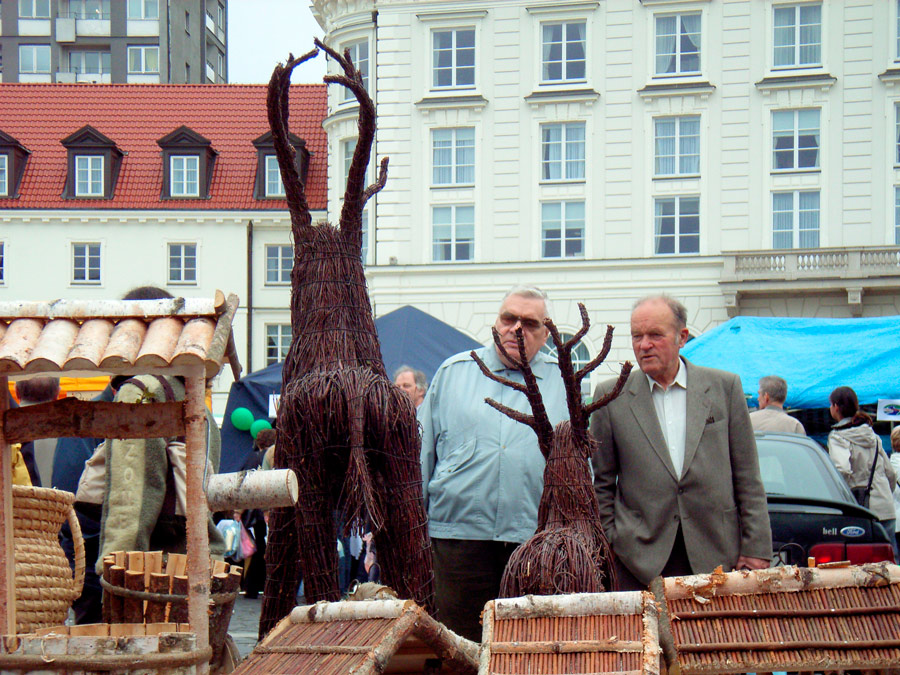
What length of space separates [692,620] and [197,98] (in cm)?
3296

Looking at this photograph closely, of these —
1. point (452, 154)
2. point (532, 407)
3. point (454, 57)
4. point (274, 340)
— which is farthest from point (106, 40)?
point (532, 407)

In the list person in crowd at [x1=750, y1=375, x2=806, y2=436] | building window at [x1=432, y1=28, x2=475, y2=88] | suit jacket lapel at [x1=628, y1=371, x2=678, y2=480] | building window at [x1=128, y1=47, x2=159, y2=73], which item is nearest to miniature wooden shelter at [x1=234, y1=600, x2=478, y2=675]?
suit jacket lapel at [x1=628, y1=371, x2=678, y2=480]

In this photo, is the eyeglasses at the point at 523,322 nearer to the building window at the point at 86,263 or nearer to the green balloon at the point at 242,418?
the green balloon at the point at 242,418

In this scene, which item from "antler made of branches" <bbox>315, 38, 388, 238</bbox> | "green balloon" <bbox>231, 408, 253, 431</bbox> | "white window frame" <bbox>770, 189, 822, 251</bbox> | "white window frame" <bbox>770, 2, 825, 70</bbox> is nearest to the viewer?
"antler made of branches" <bbox>315, 38, 388, 238</bbox>

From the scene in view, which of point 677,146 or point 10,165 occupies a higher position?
point 10,165

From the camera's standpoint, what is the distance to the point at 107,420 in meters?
2.88

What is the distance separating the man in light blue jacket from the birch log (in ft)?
4.47

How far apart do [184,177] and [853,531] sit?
27.7 metres

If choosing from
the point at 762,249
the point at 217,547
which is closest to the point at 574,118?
the point at 762,249

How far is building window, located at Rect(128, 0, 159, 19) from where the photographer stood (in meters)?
49.0

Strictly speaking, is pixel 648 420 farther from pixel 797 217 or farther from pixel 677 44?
pixel 677 44

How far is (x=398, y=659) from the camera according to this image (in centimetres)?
302

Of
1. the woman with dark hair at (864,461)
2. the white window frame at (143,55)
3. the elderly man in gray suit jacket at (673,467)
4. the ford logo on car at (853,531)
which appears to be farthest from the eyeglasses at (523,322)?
the white window frame at (143,55)

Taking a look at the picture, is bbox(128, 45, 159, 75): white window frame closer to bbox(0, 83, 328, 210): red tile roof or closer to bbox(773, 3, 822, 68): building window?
bbox(0, 83, 328, 210): red tile roof
